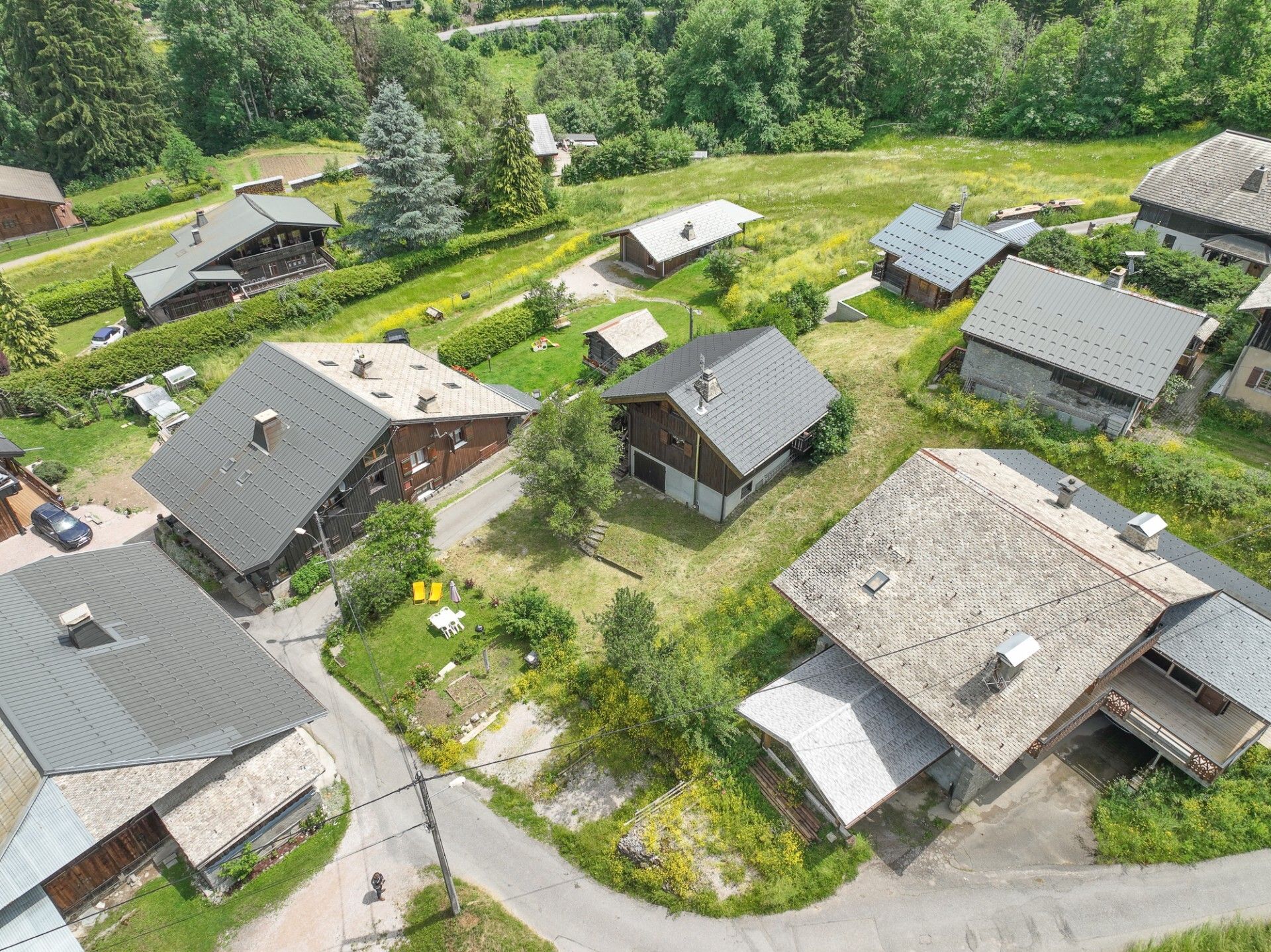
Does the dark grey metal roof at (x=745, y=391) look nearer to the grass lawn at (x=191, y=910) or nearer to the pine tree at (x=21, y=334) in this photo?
the grass lawn at (x=191, y=910)

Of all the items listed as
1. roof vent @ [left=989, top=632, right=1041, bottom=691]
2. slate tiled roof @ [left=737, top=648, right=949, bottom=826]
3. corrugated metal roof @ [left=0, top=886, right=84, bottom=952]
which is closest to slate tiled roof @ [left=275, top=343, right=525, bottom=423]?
corrugated metal roof @ [left=0, top=886, right=84, bottom=952]

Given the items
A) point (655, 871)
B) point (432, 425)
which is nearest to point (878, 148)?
point (432, 425)

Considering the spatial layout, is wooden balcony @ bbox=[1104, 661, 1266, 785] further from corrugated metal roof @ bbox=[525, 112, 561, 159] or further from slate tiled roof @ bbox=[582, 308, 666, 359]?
corrugated metal roof @ bbox=[525, 112, 561, 159]

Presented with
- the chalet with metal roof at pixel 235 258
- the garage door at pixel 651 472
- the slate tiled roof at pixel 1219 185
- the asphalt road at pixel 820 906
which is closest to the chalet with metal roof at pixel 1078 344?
the slate tiled roof at pixel 1219 185

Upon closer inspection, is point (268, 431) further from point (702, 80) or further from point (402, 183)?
point (702, 80)

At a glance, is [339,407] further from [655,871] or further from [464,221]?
[464,221]

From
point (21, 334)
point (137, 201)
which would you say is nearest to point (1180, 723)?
point (21, 334)
